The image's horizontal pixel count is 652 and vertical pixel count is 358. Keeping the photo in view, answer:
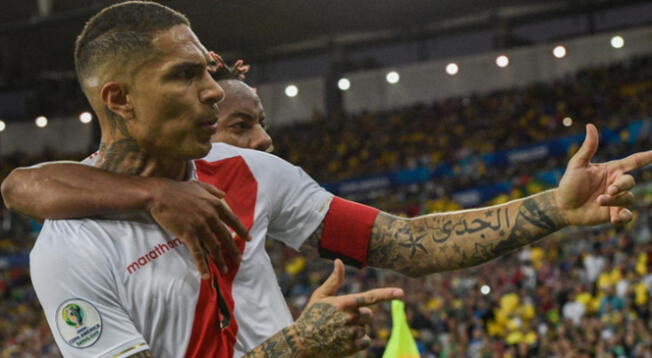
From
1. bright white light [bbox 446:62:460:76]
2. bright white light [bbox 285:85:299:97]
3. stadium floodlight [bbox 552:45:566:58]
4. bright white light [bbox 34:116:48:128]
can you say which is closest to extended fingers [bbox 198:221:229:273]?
bright white light [bbox 446:62:460:76]

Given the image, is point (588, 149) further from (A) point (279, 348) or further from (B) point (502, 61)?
(B) point (502, 61)

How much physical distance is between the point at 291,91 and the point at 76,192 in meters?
26.7

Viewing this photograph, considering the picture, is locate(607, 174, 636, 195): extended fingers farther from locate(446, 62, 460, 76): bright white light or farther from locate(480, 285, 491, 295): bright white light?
locate(446, 62, 460, 76): bright white light

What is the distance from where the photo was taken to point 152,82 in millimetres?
1896

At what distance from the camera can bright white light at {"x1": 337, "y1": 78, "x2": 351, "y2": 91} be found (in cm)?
2775

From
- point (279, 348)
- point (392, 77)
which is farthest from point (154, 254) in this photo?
point (392, 77)

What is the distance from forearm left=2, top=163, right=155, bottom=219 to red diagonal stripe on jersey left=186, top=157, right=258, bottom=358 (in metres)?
0.26

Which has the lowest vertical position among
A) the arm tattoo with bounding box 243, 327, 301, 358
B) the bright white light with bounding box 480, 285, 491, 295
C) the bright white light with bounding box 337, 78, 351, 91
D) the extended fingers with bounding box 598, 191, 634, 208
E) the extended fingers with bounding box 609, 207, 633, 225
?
the arm tattoo with bounding box 243, 327, 301, 358

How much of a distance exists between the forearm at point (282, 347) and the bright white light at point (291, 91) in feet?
87.6

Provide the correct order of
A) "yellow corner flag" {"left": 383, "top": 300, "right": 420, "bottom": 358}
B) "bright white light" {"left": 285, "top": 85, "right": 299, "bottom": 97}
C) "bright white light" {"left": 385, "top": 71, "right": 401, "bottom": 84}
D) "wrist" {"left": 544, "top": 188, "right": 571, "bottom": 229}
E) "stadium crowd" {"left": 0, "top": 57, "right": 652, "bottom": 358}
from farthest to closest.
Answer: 1. "bright white light" {"left": 285, "top": 85, "right": 299, "bottom": 97}
2. "bright white light" {"left": 385, "top": 71, "right": 401, "bottom": 84}
3. "stadium crowd" {"left": 0, "top": 57, "right": 652, "bottom": 358}
4. "yellow corner flag" {"left": 383, "top": 300, "right": 420, "bottom": 358}
5. "wrist" {"left": 544, "top": 188, "right": 571, "bottom": 229}

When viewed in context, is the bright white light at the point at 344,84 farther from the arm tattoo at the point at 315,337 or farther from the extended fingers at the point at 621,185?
the arm tattoo at the point at 315,337

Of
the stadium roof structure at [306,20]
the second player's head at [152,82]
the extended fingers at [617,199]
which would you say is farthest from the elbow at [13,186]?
the stadium roof structure at [306,20]

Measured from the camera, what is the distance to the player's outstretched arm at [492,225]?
2.03m

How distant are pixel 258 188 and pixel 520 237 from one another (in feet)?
2.41
